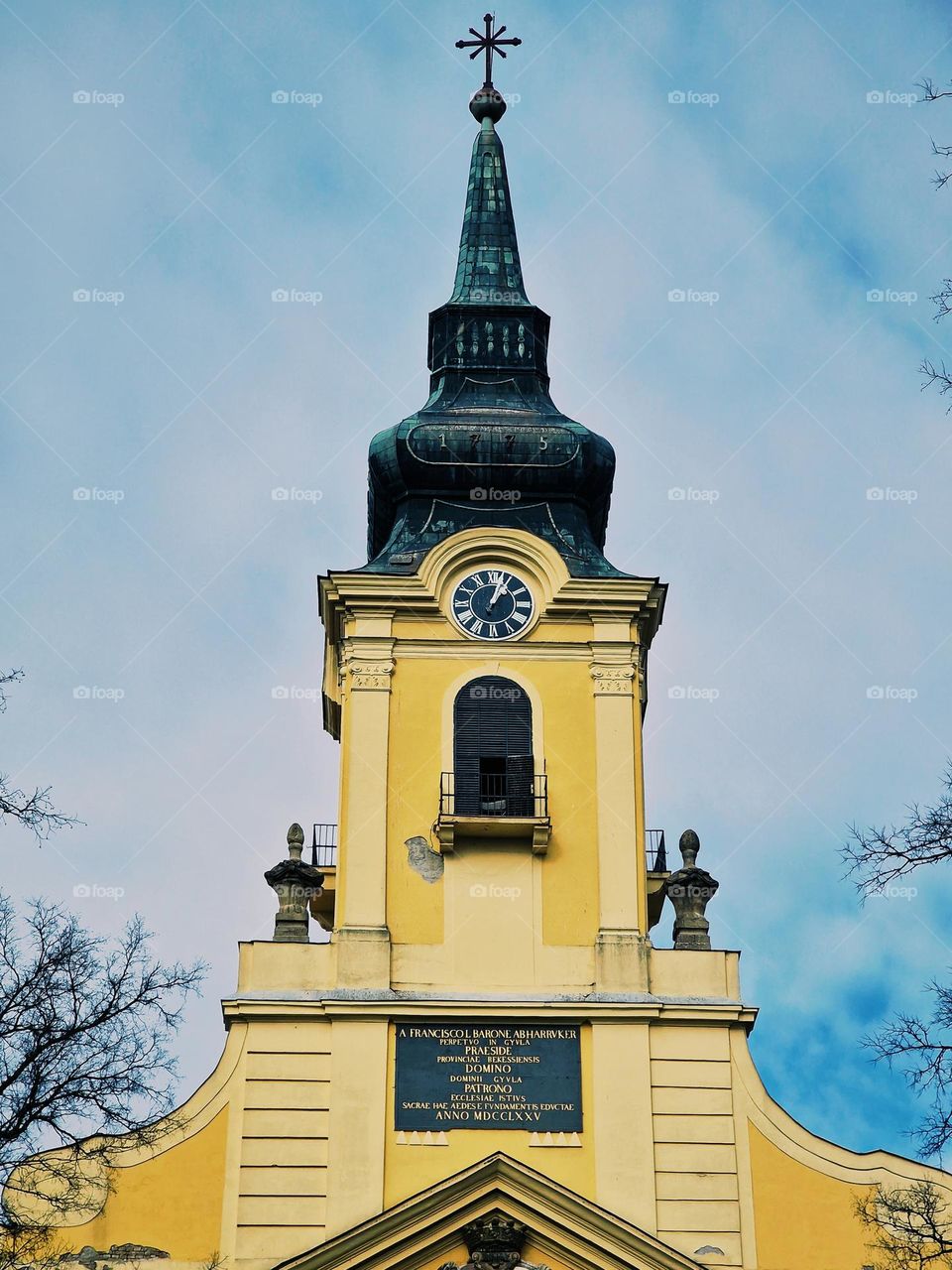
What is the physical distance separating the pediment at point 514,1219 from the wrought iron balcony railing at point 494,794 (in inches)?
181

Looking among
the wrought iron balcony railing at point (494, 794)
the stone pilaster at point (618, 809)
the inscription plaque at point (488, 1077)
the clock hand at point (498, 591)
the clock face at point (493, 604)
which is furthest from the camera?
the clock hand at point (498, 591)

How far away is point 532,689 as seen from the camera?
1214 inches

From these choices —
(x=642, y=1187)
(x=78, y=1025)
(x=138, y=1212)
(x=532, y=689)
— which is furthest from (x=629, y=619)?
(x=78, y=1025)

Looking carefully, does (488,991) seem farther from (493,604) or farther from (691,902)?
(493,604)

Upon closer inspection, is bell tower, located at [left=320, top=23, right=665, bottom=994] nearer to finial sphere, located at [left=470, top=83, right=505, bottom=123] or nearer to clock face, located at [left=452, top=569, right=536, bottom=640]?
clock face, located at [left=452, top=569, right=536, bottom=640]

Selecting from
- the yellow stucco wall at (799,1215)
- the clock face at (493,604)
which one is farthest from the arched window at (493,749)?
the yellow stucco wall at (799,1215)

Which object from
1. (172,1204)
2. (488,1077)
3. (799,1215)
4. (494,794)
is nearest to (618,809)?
(494,794)

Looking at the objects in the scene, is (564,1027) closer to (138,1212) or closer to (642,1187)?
(642,1187)

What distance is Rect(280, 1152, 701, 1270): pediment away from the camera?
26.8m

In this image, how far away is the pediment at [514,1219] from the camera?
26781mm

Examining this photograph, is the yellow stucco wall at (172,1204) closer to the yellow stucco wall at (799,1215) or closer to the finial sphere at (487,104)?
the yellow stucco wall at (799,1215)

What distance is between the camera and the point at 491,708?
30.7 m

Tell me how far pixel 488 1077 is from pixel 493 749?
4.32m

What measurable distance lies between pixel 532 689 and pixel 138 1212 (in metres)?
8.14
